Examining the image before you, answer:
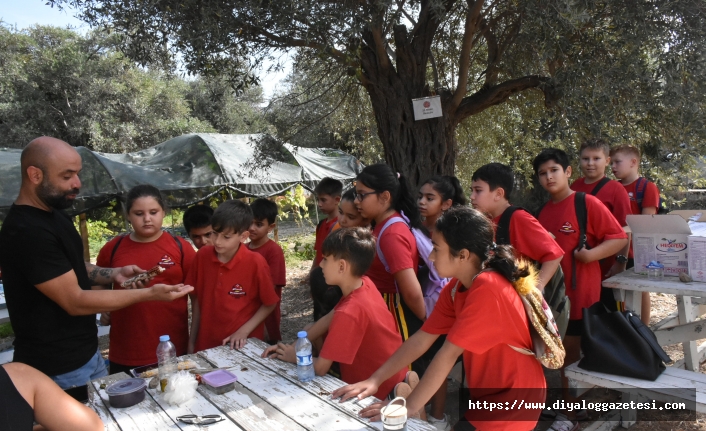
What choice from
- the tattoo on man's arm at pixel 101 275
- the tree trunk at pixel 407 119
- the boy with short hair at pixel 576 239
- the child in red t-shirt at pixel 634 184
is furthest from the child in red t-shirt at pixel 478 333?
the tree trunk at pixel 407 119

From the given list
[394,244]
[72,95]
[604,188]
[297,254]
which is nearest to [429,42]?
[604,188]

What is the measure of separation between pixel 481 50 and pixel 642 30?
350 cm

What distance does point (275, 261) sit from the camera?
3.96 meters

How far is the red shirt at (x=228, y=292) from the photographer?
9.68 ft

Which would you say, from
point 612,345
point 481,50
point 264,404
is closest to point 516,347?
point 264,404

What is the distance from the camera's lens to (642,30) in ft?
12.8

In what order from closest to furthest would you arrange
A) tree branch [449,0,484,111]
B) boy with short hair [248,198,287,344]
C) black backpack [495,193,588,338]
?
black backpack [495,193,588,338] → boy with short hair [248,198,287,344] → tree branch [449,0,484,111]

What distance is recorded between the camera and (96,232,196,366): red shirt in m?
→ 3.01

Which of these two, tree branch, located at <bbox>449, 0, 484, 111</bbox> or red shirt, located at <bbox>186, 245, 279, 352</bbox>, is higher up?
tree branch, located at <bbox>449, 0, 484, 111</bbox>

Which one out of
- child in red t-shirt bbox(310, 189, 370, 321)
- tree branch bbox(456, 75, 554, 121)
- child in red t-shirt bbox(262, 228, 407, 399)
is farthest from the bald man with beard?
tree branch bbox(456, 75, 554, 121)

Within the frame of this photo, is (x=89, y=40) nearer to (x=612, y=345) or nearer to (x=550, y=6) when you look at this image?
(x=550, y=6)

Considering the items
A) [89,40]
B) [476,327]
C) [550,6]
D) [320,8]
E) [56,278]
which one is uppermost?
[89,40]

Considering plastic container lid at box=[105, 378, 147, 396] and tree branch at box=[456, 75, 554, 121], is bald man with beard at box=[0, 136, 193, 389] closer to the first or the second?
plastic container lid at box=[105, 378, 147, 396]

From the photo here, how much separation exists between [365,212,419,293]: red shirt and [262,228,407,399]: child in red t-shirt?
320 millimetres
